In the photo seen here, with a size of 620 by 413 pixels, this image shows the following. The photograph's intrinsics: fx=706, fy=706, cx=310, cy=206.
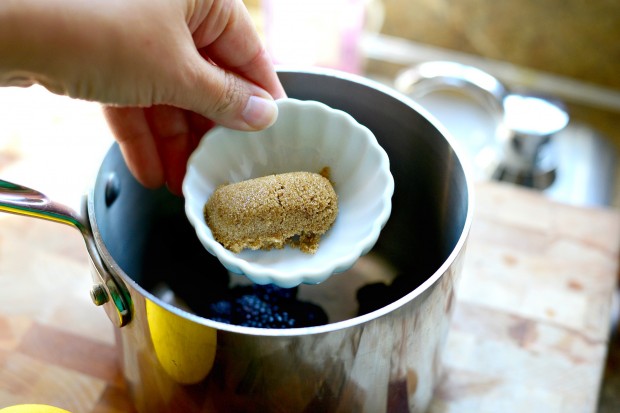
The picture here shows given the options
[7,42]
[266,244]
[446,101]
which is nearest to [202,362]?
[266,244]

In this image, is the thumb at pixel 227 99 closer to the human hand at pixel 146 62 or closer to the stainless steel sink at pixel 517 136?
the human hand at pixel 146 62

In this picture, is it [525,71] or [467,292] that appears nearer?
[467,292]

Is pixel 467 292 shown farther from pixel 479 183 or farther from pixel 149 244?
pixel 149 244

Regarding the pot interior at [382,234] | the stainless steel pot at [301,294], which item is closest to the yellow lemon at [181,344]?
the stainless steel pot at [301,294]

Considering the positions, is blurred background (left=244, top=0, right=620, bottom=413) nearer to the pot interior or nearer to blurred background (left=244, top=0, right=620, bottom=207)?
blurred background (left=244, top=0, right=620, bottom=207)

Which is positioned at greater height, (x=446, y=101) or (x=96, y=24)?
(x=96, y=24)

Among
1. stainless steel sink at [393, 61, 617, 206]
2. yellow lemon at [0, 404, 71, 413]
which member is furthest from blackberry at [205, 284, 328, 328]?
stainless steel sink at [393, 61, 617, 206]
